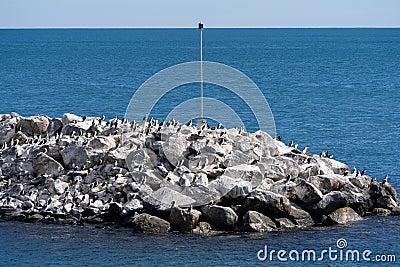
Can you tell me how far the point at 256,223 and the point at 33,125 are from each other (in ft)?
60.4

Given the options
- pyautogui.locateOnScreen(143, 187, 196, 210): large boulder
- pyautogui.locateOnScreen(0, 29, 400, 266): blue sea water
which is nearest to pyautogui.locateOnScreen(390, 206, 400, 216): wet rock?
pyautogui.locateOnScreen(0, 29, 400, 266): blue sea water

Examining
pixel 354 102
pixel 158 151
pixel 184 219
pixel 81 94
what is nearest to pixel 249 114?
pixel 354 102

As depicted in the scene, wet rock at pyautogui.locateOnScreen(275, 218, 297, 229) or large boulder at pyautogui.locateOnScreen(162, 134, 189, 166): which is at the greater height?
large boulder at pyautogui.locateOnScreen(162, 134, 189, 166)

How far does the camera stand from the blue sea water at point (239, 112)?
38562 mm

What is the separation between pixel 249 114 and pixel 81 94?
101ft

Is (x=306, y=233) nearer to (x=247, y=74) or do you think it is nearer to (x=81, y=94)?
(x=81, y=94)

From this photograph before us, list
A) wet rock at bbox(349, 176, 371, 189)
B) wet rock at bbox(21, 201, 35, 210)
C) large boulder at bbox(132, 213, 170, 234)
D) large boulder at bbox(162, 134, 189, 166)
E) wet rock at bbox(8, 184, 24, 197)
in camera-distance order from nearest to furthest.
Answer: large boulder at bbox(132, 213, 170, 234) → wet rock at bbox(21, 201, 35, 210) → wet rock at bbox(8, 184, 24, 197) → large boulder at bbox(162, 134, 189, 166) → wet rock at bbox(349, 176, 371, 189)

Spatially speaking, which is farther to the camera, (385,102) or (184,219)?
(385,102)

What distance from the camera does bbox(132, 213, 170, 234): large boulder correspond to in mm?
41156

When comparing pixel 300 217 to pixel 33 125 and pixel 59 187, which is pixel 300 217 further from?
pixel 33 125

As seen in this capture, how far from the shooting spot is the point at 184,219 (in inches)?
1618

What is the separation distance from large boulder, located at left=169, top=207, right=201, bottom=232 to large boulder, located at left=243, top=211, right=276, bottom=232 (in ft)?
8.54

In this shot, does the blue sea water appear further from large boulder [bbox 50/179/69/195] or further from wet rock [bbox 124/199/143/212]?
large boulder [bbox 50/179/69/195]

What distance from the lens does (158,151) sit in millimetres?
46469
